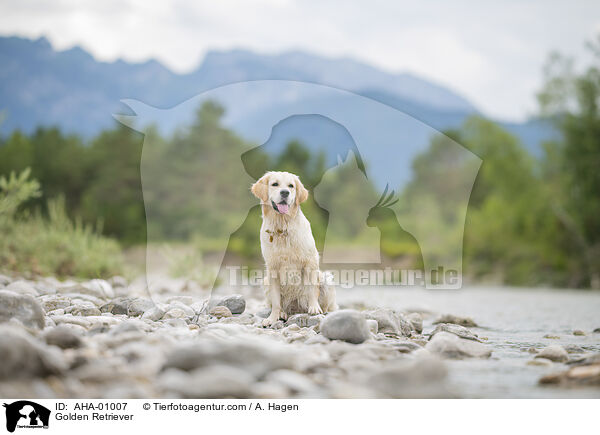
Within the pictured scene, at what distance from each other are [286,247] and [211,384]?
2.16 meters

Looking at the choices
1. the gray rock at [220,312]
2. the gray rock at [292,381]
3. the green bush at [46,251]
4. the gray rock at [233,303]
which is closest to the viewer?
the gray rock at [292,381]

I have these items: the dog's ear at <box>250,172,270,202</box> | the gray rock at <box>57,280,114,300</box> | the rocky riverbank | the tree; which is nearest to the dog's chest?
the dog's ear at <box>250,172,270,202</box>

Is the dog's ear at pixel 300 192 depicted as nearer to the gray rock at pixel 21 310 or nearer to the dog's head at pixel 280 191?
the dog's head at pixel 280 191

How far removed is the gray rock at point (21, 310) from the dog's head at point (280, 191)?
200 centimetres

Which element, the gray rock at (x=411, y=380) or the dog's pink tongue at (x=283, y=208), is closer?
the gray rock at (x=411, y=380)

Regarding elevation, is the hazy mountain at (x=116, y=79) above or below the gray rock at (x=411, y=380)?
above

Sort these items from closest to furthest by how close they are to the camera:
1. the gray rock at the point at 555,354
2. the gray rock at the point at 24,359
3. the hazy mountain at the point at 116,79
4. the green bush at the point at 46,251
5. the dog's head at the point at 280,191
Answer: the gray rock at the point at 24,359 → the gray rock at the point at 555,354 → the dog's head at the point at 280,191 → the green bush at the point at 46,251 → the hazy mountain at the point at 116,79

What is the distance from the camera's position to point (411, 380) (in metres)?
2.88

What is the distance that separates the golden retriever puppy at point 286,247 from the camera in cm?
465

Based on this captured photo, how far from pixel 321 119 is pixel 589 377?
3842mm

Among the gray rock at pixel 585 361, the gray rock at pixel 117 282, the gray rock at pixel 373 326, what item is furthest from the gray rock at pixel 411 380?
the gray rock at pixel 117 282
